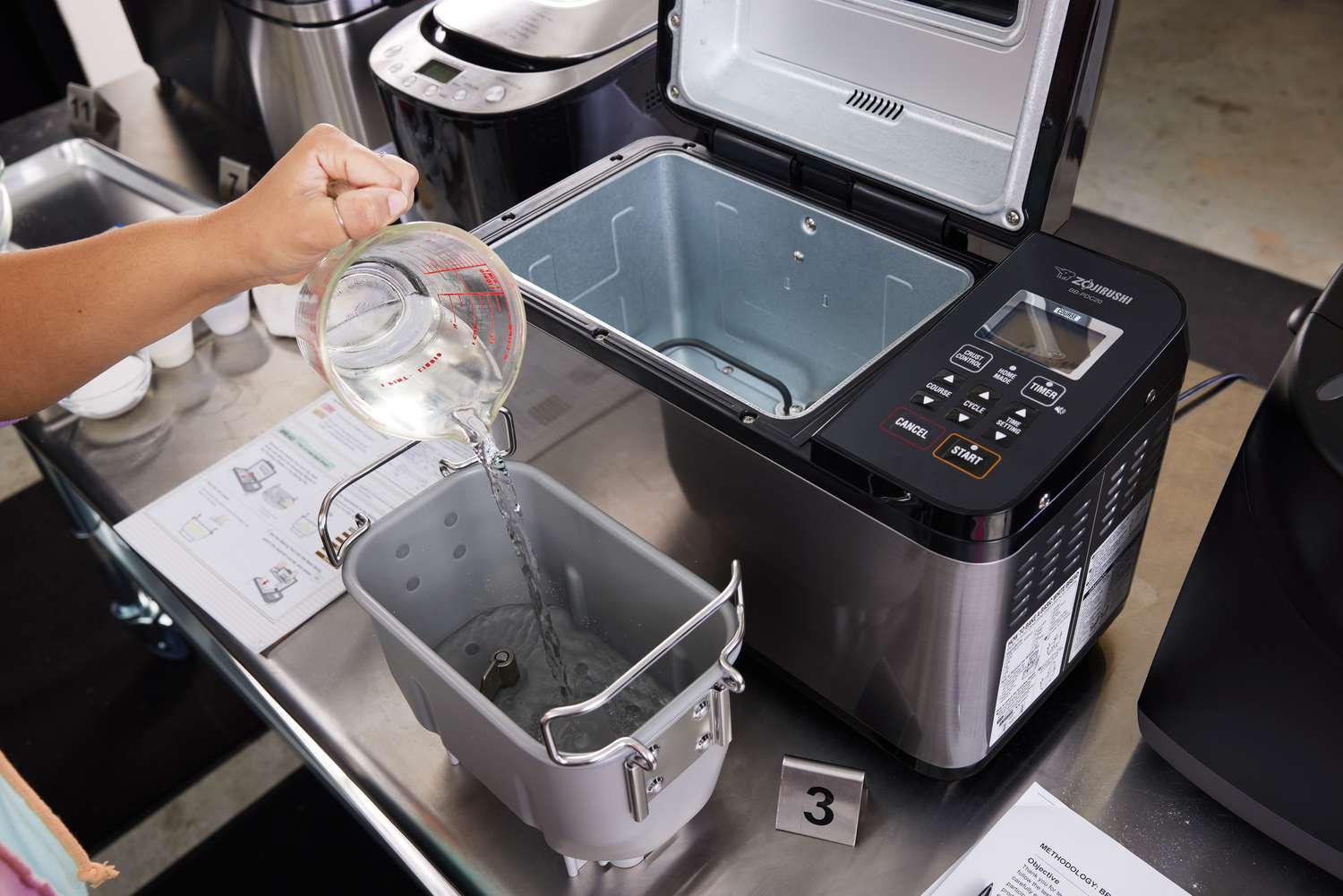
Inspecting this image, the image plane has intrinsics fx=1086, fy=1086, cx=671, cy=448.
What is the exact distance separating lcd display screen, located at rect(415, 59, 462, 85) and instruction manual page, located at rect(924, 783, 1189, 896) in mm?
927

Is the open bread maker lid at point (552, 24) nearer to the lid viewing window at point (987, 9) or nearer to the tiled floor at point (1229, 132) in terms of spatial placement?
the lid viewing window at point (987, 9)

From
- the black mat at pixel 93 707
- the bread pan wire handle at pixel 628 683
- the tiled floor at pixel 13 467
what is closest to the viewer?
the bread pan wire handle at pixel 628 683

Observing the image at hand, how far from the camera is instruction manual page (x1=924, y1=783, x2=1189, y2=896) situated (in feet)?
2.49

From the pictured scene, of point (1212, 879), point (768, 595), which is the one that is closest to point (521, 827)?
point (768, 595)

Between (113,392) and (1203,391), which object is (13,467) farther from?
(1203,391)

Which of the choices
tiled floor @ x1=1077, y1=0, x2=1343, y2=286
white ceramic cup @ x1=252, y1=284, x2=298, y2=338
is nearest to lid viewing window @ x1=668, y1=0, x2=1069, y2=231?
white ceramic cup @ x1=252, y1=284, x2=298, y2=338

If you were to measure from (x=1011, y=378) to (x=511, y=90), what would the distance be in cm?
69

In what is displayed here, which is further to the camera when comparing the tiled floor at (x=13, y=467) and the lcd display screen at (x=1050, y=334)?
the tiled floor at (x=13, y=467)

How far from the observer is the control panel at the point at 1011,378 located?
2.15 feet

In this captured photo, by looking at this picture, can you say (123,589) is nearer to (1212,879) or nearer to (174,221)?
(174,221)

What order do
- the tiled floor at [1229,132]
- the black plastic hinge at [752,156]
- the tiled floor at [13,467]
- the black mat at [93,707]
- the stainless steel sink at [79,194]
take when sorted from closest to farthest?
the black plastic hinge at [752,156] < the stainless steel sink at [79,194] < the black mat at [93,707] < the tiled floor at [13,467] < the tiled floor at [1229,132]

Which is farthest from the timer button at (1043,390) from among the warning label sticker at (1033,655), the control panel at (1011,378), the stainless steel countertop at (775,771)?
the stainless steel countertop at (775,771)

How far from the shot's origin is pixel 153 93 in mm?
1879

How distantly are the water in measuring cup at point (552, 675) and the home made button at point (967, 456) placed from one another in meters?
0.28
